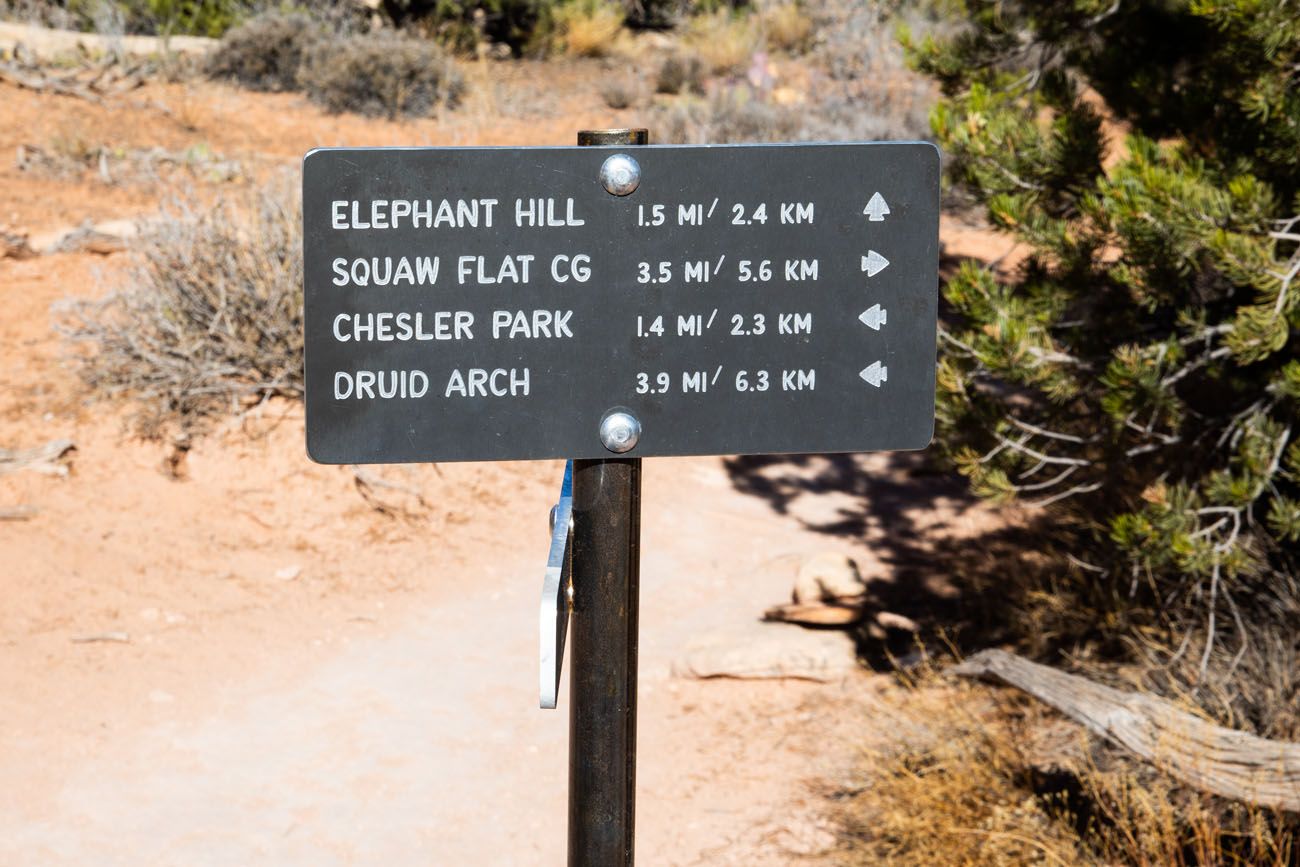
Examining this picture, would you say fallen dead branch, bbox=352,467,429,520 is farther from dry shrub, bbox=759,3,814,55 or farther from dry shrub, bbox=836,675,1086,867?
dry shrub, bbox=759,3,814,55

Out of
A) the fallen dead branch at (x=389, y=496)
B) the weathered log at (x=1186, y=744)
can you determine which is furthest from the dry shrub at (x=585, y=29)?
the weathered log at (x=1186, y=744)

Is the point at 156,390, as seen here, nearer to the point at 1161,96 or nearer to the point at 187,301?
the point at 187,301

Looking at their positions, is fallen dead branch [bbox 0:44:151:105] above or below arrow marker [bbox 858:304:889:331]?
above

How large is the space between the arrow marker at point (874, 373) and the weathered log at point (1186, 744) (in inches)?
76.4

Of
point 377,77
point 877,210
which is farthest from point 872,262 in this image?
point 377,77

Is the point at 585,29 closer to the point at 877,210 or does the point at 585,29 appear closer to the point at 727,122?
the point at 727,122

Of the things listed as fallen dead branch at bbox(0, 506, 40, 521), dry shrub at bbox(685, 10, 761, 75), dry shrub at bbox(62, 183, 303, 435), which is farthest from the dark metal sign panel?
dry shrub at bbox(685, 10, 761, 75)

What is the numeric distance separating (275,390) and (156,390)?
559 mm

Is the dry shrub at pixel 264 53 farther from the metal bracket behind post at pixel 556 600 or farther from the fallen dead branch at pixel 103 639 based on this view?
the metal bracket behind post at pixel 556 600

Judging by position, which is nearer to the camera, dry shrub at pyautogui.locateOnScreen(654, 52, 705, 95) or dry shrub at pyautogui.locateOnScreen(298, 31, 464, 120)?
dry shrub at pyautogui.locateOnScreen(298, 31, 464, 120)

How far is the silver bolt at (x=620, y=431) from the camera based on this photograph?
197 centimetres

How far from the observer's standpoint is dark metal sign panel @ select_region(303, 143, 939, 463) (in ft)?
6.15

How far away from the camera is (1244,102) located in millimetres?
4078

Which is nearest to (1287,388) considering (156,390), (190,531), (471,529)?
(471,529)
